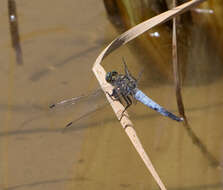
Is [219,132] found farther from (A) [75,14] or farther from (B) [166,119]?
(A) [75,14]

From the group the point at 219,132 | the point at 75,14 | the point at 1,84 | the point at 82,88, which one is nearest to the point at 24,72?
the point at 1,84

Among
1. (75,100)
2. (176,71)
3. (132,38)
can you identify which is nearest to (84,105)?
(75,100)

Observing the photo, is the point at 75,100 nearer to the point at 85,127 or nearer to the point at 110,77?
the point at 85,127

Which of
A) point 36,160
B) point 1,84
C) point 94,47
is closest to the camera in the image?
point 36,160

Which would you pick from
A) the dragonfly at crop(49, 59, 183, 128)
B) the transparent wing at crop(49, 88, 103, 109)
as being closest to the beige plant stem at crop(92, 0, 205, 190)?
the dragonfly at crop(49, 59, 183, 128)

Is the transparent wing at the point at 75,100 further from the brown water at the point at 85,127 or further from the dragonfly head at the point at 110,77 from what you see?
the dragonfly head at the point at 110,77

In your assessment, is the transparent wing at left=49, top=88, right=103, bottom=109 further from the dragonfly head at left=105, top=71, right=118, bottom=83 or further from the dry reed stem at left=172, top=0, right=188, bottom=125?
the dry reed stem at left=172, top=0, right=188, bottom=125
